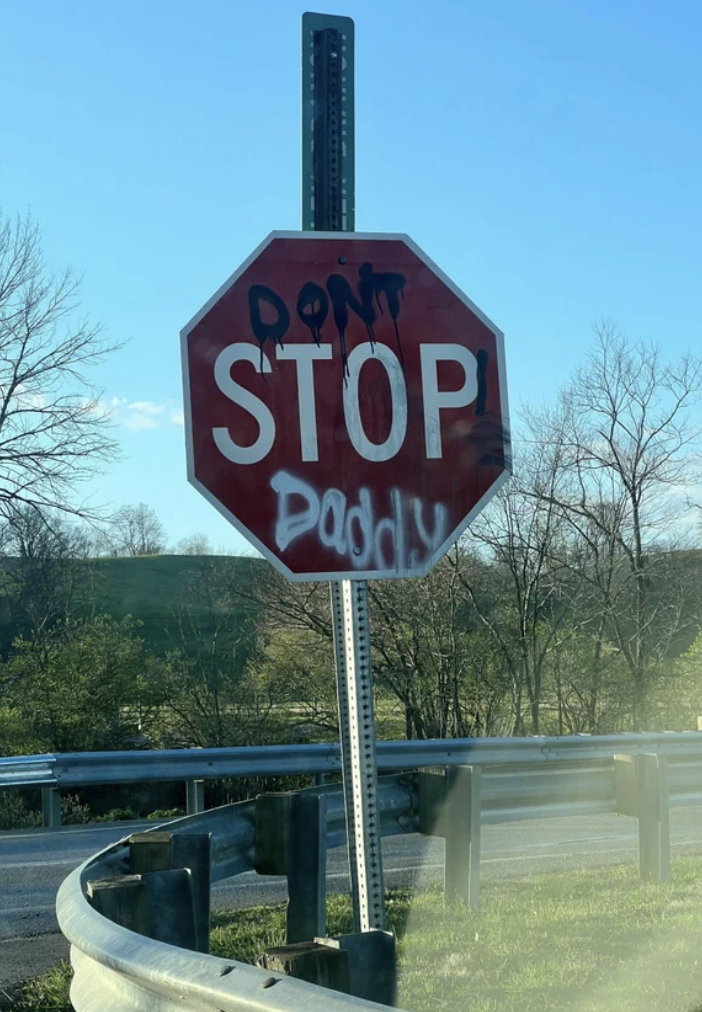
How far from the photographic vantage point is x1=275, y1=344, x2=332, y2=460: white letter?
3174 mm

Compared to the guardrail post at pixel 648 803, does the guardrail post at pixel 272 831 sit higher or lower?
higher

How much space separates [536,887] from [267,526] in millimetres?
4238

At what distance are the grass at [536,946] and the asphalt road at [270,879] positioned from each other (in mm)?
768

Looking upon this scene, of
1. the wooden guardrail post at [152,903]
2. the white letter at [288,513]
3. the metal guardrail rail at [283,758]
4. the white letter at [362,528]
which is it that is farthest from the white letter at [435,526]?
the metal guardrail rail at [283,758]

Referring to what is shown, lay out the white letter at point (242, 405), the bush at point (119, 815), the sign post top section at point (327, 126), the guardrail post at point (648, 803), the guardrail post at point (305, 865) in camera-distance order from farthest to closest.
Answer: the bush at point (119, 815)
the guardrail post at point (648, 803)
the guardrail post at point (305, 865)
the sign post top section at point (327, 126)
the white letter at point (242, 405)

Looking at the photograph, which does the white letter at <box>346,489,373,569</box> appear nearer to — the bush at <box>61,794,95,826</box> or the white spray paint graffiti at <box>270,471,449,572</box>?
the white spray paint graffiti at <box>270,471,449,572</box>

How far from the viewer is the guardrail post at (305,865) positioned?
436cm

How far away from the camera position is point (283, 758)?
10484 millimetres

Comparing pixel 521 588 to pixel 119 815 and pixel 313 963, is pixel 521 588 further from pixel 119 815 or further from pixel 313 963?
pixel 313 963

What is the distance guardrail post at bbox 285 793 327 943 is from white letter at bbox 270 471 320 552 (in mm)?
1561

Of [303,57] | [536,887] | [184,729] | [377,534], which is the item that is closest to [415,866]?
[536,887]

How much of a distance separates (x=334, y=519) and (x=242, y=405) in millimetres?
385

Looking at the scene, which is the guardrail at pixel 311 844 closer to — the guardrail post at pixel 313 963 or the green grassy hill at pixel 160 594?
the guardrail post at pixel 313 963

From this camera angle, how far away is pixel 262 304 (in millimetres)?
3205
